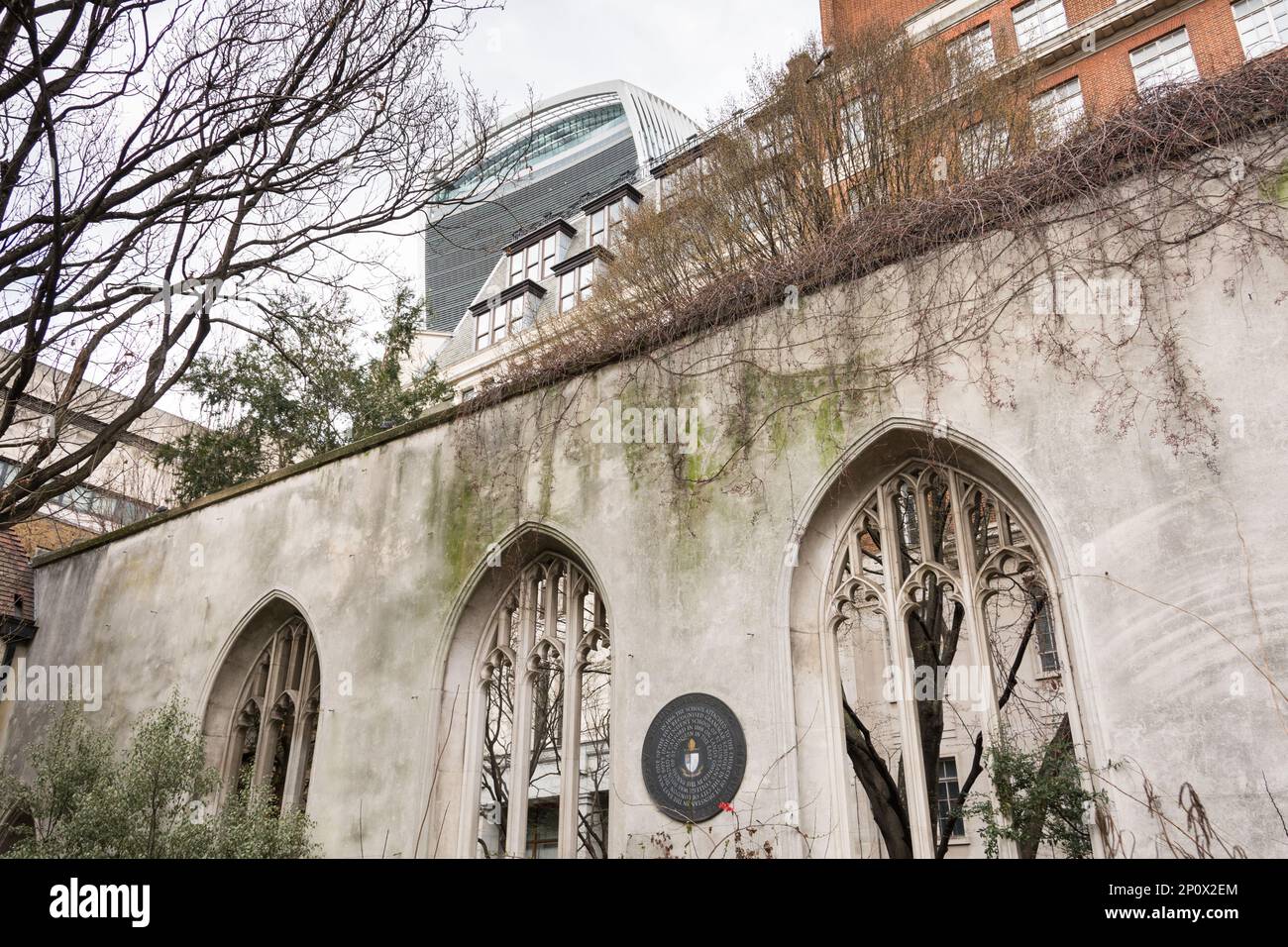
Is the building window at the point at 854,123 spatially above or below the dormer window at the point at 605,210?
below

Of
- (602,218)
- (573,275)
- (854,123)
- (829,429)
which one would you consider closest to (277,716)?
(829,429)

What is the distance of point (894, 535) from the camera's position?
21.3ft

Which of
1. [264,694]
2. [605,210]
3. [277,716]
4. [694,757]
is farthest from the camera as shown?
[605,210]

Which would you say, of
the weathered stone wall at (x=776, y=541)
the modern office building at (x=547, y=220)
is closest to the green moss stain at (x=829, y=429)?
the weathered stone wall at (x=776, y=541)

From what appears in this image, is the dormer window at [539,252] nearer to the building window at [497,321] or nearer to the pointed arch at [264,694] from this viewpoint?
the building window at [497,321]

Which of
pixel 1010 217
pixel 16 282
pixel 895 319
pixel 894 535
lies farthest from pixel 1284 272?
pixel 16 282

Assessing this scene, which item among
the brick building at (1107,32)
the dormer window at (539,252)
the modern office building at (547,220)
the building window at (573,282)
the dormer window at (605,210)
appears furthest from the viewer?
the dormer window at (539,252)

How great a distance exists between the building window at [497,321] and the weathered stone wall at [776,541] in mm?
18697

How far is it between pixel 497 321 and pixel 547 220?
463 cm

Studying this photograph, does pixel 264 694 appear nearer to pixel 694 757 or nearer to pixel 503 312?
pixel 694 757

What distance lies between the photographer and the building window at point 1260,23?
1727 centimetres

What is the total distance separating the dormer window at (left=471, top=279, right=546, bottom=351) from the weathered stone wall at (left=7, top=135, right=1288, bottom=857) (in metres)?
18.5

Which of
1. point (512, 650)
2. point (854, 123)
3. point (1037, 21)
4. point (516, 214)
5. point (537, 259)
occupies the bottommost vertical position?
point (512, 650)

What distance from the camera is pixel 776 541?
6.71m
